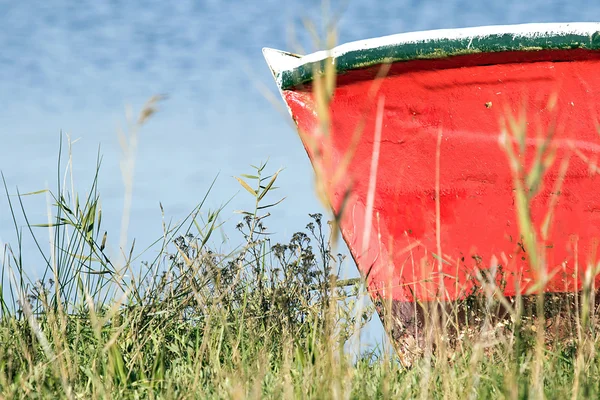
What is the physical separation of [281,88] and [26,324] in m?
1.50

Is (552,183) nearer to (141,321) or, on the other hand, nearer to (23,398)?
(141,321)

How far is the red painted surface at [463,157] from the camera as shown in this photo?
2.89 meters

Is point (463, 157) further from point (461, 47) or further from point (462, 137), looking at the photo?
point (461, 47)

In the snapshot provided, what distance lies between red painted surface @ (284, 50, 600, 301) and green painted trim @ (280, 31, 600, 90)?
0.05 meters

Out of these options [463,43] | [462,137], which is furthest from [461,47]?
[462,137]

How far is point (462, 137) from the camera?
119 inches

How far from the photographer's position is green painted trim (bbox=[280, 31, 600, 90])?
2.73m

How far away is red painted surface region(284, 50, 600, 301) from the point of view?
2.89 m

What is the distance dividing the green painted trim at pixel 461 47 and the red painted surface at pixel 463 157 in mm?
51

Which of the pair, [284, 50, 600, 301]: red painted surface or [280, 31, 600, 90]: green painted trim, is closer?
[280, 31, 600, 90]: green painted trim

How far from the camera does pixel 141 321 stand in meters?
2.64

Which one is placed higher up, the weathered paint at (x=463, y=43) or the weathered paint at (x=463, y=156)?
the weathered paint at (x=463, y=43)

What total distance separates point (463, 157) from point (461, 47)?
0.51 metres

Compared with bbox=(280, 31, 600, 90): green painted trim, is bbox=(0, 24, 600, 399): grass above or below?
below
